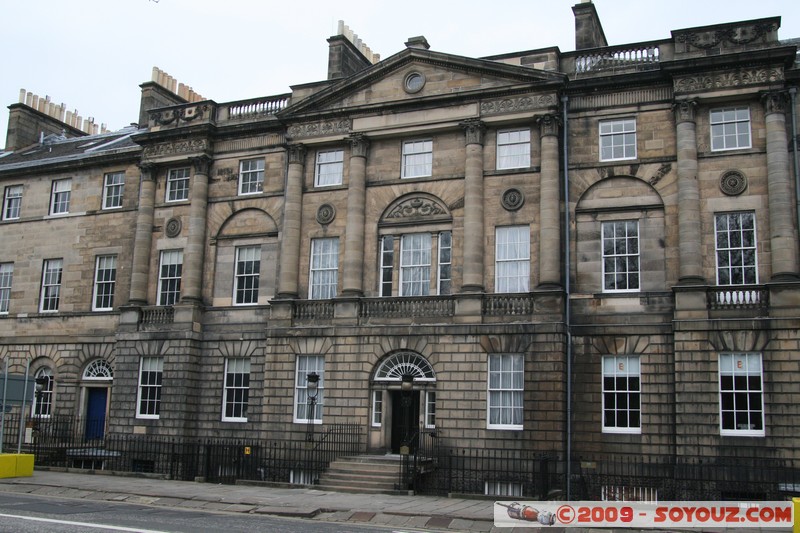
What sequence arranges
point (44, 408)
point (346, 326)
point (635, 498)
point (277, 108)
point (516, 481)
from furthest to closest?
point (44, 408) → point (277, 108) → point (346, 326) → point (516, 481) → point (635, 498)

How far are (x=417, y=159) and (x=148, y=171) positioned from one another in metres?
10.8

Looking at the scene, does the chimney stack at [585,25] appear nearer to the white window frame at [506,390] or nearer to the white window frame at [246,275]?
the white window frame at [506,390]

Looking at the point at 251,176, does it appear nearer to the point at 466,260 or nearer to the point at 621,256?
the point at 466,260

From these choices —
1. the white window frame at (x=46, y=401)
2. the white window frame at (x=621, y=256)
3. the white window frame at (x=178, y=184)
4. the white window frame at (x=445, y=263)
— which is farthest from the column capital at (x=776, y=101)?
the white window frame at (x=46, y=401)

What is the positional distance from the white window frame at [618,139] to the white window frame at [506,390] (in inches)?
270

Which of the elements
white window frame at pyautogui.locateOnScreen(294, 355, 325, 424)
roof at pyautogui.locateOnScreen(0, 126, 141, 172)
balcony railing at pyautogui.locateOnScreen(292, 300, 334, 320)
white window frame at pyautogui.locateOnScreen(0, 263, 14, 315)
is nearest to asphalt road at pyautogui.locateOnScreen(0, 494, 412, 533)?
white window frame at pyautogui.locateOnScreen(294, 355, 325, 424)

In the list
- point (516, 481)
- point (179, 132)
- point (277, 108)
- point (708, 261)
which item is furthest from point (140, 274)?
point (708, 261)

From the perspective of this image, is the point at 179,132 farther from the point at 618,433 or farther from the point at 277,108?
the point at 618,433

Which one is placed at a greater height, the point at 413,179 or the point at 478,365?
the point at 413,179

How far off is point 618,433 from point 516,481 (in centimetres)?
323

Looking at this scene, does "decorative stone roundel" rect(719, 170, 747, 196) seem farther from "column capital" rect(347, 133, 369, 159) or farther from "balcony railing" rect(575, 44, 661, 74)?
"column capital" rect(347, 133, 369, 159)

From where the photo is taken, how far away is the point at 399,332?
25.6 meters

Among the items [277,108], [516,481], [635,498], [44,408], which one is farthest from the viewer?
[44,408]

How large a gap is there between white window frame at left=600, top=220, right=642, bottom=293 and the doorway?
19.1m
